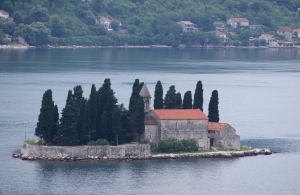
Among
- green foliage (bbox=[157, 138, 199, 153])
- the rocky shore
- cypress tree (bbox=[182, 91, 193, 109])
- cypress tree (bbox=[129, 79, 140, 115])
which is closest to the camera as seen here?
the rocky shore

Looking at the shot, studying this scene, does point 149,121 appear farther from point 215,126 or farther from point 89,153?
point 89,153

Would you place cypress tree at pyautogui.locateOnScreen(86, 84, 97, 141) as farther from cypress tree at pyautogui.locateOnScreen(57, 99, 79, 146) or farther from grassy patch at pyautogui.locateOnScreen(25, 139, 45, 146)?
grassy patch at pyautogui.locateOnScreen(25, 139, 45, 146)

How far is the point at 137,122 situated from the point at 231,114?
1200 inches

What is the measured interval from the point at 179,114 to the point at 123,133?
4.64 meters

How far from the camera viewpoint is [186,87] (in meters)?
131

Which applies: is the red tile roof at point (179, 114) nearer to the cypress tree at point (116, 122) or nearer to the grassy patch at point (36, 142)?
the cypress tree at point (116, 122)

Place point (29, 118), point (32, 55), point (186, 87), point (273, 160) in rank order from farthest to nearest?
point (32, 55) → point (186, 87) → point (29, 118) → point (273, 160)

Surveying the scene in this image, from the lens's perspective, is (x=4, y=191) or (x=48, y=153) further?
(x=48, y=153)

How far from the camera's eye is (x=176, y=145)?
7688 centimetres

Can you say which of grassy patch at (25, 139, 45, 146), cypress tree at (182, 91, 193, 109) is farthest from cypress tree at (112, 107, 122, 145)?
cypress tree at (182, 91, 193, 109)

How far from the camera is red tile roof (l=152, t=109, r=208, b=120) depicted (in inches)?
3044

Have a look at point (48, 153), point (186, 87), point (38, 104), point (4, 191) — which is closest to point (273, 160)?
point (48, 153)

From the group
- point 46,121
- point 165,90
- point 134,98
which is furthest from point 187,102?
point 165,90

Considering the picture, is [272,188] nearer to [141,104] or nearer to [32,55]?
[141,104]
